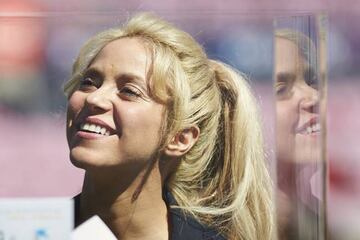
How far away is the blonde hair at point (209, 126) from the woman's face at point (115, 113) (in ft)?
0.07

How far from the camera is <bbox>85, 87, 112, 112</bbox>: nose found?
4.51ft

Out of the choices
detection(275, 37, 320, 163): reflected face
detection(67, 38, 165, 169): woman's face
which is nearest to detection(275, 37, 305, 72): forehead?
detection(275, 37, 320, 163): reflected face

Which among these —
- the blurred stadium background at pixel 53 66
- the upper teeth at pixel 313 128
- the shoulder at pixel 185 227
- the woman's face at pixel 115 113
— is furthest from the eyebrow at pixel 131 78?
the upper teeth at pixel 313 128

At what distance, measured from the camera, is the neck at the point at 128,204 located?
142cm

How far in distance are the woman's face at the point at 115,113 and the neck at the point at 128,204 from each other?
0.04 m

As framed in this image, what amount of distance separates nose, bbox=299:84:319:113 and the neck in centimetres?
32

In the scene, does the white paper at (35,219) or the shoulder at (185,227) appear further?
the shoulder at (185,227)

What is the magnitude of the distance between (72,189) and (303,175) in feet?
1.49

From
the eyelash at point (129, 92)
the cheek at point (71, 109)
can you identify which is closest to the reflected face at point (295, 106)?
the eyelash at point (129, 92)

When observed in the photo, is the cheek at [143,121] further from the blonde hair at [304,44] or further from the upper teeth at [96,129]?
the blonde hair at [304,44]

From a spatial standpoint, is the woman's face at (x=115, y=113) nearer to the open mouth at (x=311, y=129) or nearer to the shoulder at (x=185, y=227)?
the shoulder at (x=185, y=227)

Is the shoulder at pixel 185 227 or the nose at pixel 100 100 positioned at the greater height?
the nose at pixel 100 100

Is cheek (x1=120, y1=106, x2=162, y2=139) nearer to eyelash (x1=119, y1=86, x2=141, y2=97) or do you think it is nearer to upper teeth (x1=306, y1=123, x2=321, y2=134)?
eyelash (x1=119, y1=86, x2=141, y2=97)

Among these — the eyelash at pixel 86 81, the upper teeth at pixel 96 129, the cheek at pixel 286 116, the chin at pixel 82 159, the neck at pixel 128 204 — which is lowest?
the neck at pixel 128 204
